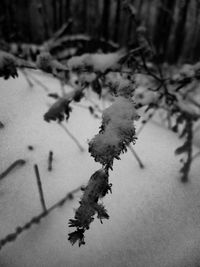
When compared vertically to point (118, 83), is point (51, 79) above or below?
above

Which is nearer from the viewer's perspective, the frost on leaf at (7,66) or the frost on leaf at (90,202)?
the frost on leaf at (90,202)

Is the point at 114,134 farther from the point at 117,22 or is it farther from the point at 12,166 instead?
the point at 117,22

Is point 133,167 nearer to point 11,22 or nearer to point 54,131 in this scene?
point 54,131

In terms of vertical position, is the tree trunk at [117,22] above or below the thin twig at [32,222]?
above

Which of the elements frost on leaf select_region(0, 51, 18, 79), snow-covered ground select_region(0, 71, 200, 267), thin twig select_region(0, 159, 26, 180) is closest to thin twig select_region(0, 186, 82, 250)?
snow-covered ground select_region(0, 71, 200, 267)

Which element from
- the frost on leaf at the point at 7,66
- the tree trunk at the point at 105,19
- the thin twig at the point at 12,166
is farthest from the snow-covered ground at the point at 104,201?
the tree trunk at the point at 105,19

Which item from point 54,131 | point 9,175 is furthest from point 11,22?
point 9,175

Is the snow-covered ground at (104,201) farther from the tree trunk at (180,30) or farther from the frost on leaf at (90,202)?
the tree trunk at (180,30)
